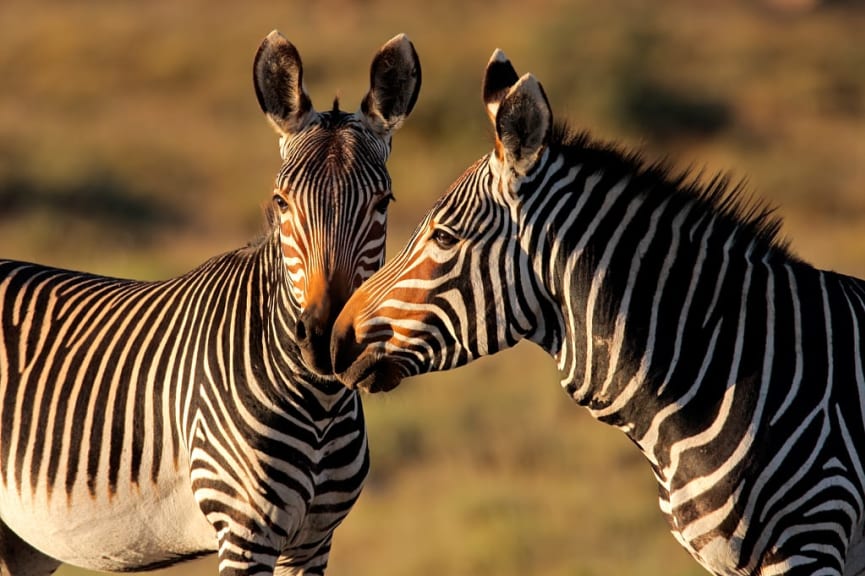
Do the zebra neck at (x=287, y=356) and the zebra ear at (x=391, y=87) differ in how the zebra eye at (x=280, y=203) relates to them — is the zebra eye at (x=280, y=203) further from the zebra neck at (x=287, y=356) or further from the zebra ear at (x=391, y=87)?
the zebra ear at (x=391, y=87)

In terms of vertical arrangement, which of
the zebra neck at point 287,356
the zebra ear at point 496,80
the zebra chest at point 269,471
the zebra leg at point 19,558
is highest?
the zebra ear at point 496,80

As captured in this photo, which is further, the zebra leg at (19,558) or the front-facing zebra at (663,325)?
the zebra leg at (19,558)

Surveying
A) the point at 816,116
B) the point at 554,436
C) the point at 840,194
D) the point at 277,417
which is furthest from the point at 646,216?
the point at 816,116

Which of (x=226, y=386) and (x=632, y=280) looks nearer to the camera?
(x=632, y=280)

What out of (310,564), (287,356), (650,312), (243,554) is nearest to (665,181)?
(650,312)

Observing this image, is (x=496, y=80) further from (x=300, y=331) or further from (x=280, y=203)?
(x=300, y=331)

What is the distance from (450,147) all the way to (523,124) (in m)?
22.9

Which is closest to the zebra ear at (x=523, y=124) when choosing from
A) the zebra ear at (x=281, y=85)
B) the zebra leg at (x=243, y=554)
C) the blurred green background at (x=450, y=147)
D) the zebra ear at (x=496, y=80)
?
the zebra ear at (x=496, y=80)

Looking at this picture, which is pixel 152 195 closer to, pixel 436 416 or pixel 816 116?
pixel 436 416

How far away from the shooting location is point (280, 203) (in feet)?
17.5

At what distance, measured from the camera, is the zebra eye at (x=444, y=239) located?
4.78 metres

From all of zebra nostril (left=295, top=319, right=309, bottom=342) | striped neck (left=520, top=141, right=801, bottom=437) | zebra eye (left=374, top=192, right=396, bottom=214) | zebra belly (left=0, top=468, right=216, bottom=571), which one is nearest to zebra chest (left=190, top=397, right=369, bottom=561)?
zebra belly (left=0, top=468, right=216, bottom=571)

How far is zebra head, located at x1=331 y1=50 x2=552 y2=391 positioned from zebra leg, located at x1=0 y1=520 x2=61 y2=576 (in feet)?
7.76

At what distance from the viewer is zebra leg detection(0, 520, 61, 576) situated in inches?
243
